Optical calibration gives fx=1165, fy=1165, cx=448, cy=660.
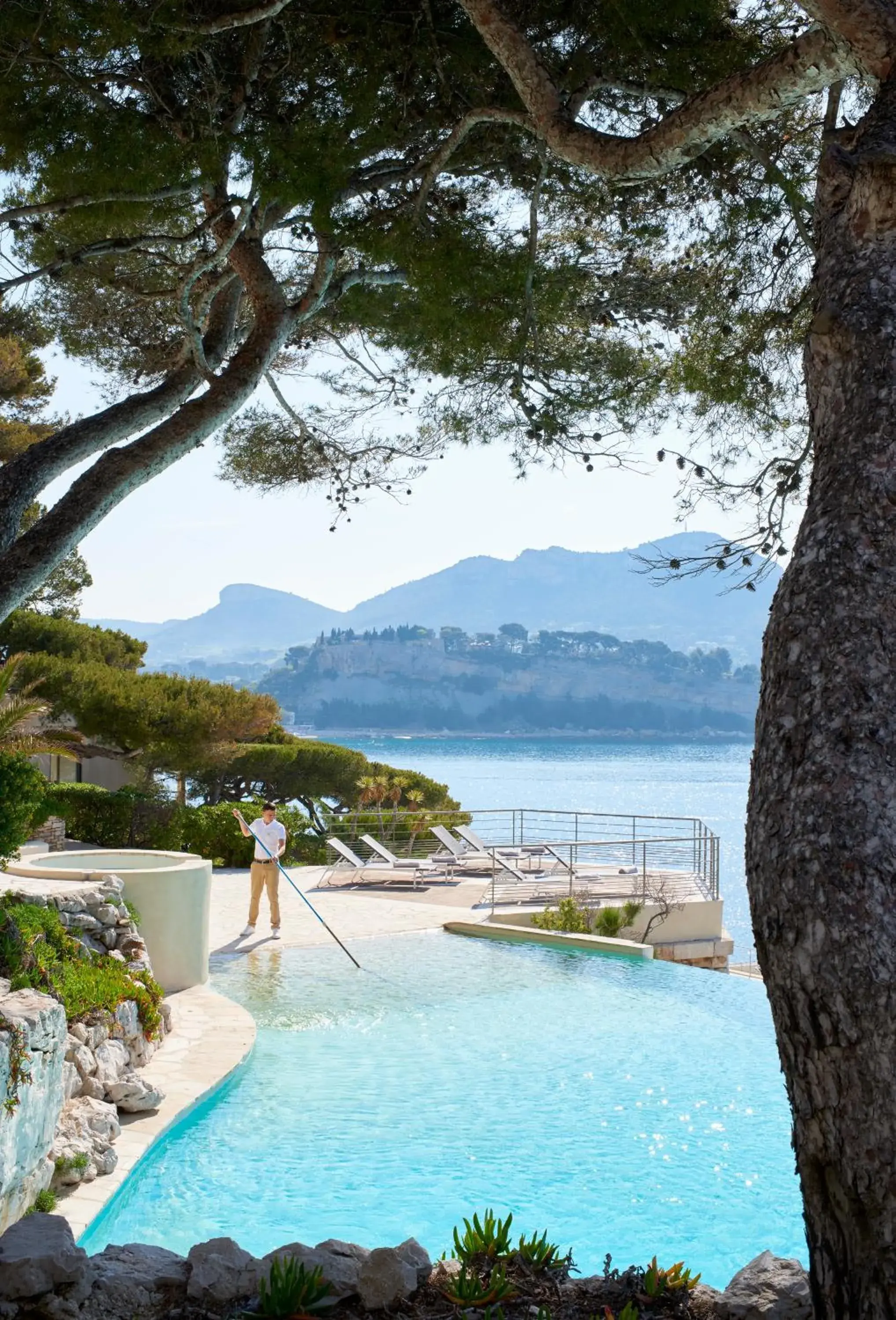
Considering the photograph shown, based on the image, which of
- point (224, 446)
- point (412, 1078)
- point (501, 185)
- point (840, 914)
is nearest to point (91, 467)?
point (501, 185)

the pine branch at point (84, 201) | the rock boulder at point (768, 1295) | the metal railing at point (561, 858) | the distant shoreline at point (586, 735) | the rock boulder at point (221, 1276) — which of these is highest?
the pine branch at point (84, 201)

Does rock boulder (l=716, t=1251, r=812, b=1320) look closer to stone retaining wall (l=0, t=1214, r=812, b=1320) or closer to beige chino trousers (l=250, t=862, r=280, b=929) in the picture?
stone retaining wall (l=0, t=1214, r=812, b=1320)

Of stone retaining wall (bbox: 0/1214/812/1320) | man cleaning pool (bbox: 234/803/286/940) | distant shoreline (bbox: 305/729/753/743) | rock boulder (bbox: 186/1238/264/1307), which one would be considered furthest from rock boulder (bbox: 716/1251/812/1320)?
distant shoreline (bbox: 305/729/753/743)

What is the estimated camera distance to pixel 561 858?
757 inches

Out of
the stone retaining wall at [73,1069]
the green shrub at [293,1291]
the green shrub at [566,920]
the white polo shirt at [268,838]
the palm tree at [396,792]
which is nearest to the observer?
the green shrub at [293,1291]

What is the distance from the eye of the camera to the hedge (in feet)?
62.1

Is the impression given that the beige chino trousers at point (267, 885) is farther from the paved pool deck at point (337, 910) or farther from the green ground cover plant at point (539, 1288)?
the green ground cover plant at point (539, 1288)

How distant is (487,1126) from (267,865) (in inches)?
236

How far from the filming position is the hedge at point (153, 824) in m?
18.9

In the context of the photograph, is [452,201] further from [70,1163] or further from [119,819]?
[119,819]

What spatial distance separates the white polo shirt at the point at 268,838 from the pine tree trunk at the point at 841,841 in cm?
1091

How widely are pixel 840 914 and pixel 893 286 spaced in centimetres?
140

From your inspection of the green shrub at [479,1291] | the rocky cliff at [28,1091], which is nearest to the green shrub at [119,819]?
the rocky cliff at [28,1091]

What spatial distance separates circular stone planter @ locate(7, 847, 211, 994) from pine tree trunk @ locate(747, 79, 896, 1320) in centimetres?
759
